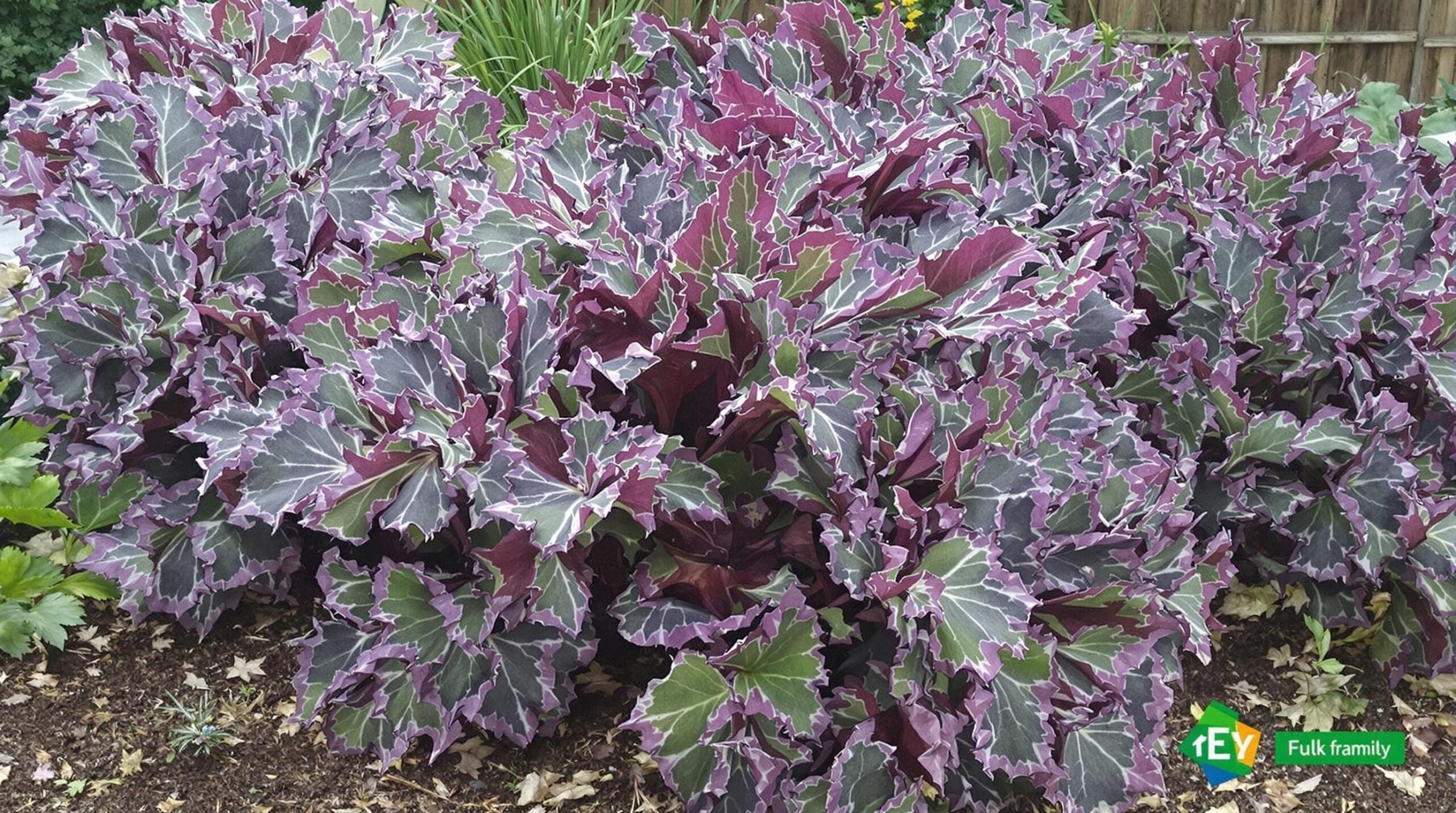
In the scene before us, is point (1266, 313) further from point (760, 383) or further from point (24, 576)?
point (24, 576)

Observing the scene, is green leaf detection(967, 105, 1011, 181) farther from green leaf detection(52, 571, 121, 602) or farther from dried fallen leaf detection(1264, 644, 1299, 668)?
green leaf detection(52, 571, 121, 602)

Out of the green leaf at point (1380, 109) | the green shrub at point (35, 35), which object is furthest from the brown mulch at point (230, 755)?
the green shrub at point (35, 35)

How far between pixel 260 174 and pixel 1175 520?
1.96 meters

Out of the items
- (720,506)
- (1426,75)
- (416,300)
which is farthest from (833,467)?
(1426,75)

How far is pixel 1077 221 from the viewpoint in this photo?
8.34 feet

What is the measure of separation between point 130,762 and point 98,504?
1.98 feet

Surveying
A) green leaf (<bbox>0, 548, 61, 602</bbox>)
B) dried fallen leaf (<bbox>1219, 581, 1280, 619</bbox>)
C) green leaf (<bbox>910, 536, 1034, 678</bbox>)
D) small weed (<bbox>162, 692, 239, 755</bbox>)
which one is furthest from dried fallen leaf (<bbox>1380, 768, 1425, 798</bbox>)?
green leaf (<bbox>0, 548, 61, 602</bbox>)

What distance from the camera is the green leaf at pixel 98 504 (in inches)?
99.3

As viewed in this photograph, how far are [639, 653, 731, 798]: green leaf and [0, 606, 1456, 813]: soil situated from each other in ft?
0.85

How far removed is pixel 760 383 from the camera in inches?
76.7

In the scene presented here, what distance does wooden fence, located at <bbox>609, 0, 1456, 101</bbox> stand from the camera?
23.9 feet

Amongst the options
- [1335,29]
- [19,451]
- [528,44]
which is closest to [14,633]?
[19,451]

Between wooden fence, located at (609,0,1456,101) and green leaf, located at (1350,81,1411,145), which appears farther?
wooden fence, located at (609,0,1456,101)

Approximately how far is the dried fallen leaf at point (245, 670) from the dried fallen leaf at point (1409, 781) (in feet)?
7.56
